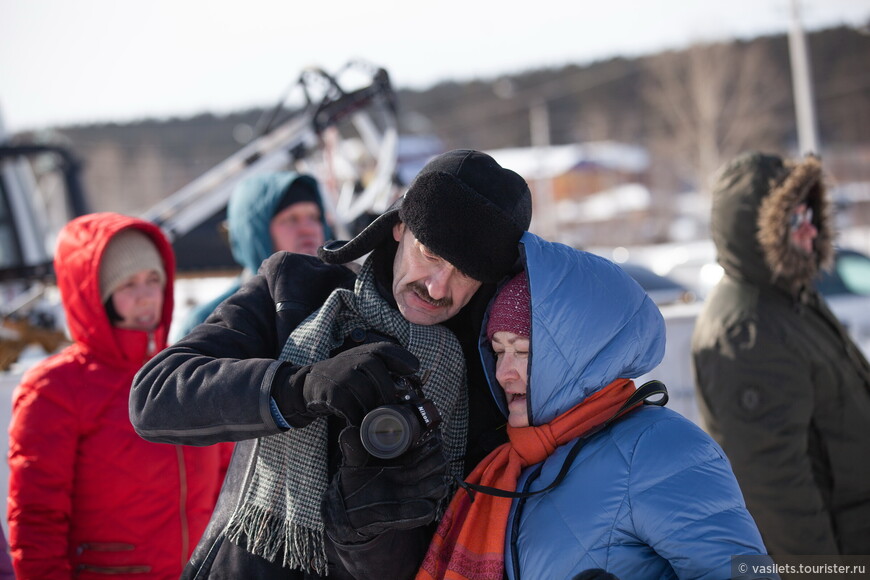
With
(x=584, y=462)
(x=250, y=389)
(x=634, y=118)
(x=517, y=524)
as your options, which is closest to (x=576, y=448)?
(x=584, y=462)

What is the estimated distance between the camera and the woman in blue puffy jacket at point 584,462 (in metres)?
1.46

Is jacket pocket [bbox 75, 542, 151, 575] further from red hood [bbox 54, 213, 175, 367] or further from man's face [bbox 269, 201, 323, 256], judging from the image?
man's face [bbox 269, 201, 323, 256]

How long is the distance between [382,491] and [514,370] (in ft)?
1.30

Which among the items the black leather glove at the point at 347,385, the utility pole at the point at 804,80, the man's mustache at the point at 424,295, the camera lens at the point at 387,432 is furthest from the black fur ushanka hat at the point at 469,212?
the utility pole at the point at 804,80

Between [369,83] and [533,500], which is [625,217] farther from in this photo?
[533,500]

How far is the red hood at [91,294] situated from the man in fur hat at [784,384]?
1869 mm

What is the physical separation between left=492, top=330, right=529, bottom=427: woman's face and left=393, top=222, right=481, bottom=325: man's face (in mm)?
121

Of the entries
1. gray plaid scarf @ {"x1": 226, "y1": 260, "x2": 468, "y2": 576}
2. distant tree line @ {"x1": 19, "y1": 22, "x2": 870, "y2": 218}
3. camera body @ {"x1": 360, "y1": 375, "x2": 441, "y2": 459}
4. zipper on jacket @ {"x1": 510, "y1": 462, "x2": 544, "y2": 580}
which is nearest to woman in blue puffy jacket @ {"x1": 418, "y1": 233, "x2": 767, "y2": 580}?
zipper on jacket @ {"x1": 510, "y1": 462, "x2": 544, "y2": 580}

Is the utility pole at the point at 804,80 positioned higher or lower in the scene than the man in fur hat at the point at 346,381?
higher

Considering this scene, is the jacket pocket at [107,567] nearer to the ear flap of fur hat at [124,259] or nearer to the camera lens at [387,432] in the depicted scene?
the ear flap of fur hat at [124,259]

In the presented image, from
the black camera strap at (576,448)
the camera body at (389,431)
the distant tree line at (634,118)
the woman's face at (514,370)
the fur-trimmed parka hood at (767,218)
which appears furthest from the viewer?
the distant tree line at (634,118)

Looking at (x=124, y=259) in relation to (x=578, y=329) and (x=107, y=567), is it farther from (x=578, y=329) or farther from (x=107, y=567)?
(x=578, y=329)

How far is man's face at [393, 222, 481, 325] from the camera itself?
169cm

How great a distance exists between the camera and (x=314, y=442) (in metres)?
1.59
